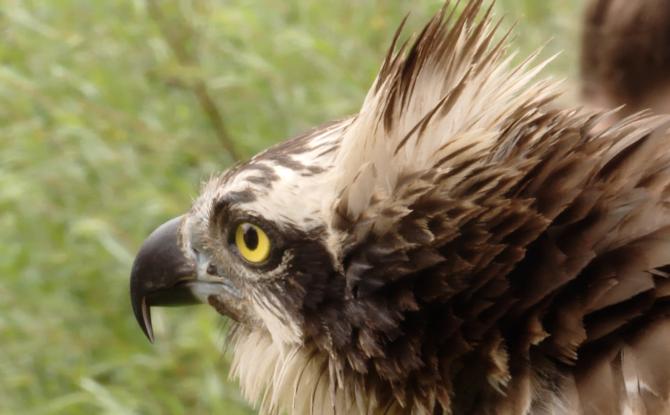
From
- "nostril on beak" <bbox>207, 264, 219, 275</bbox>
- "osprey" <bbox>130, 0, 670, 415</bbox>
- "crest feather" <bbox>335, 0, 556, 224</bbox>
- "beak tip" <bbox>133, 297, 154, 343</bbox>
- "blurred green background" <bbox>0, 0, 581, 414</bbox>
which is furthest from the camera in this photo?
"blurred green background" <bbox>0, 0, 581, 414</bbox>

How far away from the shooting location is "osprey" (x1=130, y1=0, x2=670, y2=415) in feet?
5.98

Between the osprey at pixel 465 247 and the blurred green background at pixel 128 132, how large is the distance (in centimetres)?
198

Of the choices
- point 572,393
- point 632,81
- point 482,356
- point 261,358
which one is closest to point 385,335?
point 482,356

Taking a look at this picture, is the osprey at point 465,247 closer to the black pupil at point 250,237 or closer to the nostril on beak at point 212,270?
the black pupil at point 250,237

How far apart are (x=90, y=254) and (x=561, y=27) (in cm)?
273

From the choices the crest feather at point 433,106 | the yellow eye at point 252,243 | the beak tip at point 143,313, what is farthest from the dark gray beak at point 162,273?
the crest feather at point 433,106

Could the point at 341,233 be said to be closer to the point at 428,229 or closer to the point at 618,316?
the point at 428,229

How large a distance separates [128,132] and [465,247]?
2904mm

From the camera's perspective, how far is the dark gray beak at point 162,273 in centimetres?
257

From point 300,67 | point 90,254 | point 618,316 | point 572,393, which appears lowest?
point 572,393

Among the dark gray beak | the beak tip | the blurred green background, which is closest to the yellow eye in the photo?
the dark gray beak

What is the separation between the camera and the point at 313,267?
2119 mm

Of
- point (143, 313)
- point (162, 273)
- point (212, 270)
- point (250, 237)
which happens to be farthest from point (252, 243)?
point (143, 313)

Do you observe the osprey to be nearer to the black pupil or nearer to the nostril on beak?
the black pupil
